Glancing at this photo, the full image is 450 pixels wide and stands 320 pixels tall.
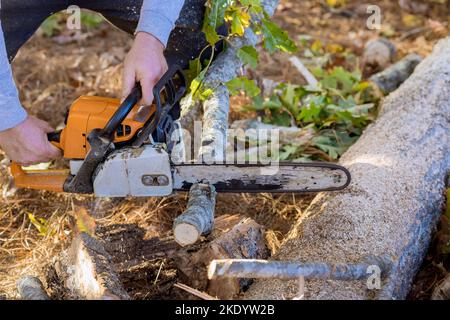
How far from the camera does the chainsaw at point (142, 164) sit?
6.85 feet

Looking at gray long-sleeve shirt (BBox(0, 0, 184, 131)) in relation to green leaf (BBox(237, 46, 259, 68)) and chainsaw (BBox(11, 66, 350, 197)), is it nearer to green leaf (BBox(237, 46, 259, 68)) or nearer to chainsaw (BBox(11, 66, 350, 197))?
chainsaw (BBox(11, 66, 350, 197))

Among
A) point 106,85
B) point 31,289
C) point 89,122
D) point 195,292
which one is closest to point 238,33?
point 89,122

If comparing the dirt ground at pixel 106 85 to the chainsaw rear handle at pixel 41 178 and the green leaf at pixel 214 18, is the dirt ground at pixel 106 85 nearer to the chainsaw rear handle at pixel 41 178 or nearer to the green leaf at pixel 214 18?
the chainsaw rear handle at pixel 41 178

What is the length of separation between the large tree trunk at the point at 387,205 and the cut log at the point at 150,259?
146 millimetres

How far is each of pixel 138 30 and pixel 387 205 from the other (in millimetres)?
1141

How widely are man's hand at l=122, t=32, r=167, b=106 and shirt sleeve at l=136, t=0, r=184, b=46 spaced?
1.0 inches

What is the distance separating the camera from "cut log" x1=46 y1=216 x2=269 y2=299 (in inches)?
78.0

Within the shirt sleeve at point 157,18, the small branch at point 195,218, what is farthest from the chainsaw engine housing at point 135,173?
the shirt sleeve at point 157,18

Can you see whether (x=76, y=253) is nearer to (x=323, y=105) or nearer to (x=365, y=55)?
(x=323, y=105)

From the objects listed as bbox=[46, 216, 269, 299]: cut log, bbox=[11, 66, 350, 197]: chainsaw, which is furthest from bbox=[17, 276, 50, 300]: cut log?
bbox=[11, 66, 350, 197]: chainsaw

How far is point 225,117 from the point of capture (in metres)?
2.58

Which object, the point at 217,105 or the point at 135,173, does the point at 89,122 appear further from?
the point at 217,105

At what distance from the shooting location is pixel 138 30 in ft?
7.44
